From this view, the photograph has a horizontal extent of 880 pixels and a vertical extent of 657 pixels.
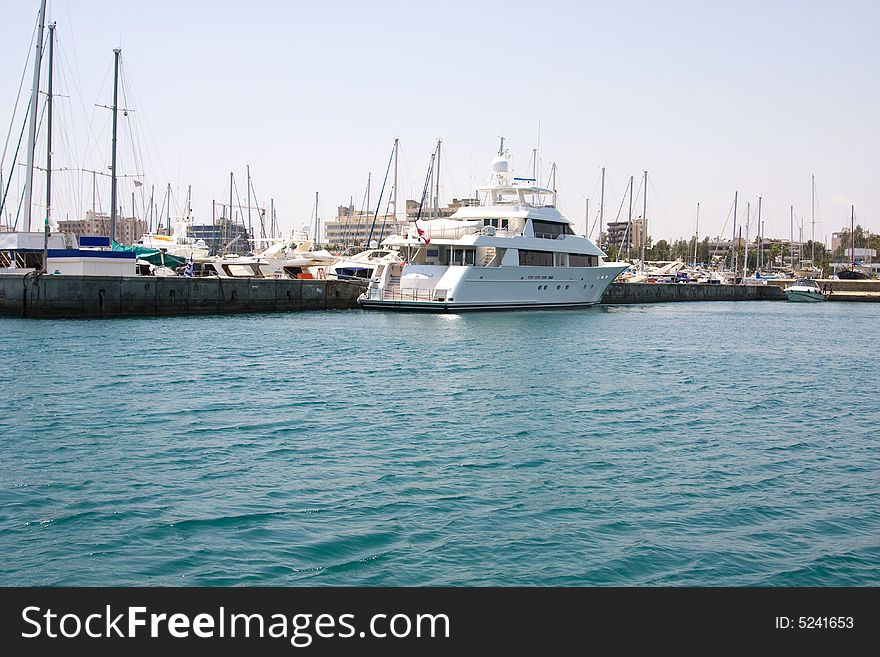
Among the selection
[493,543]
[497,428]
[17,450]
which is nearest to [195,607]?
[493,543]

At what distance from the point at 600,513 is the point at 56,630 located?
683 centimetres

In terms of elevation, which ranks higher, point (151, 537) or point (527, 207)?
point (527, 207)

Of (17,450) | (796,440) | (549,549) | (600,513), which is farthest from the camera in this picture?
(796,440)

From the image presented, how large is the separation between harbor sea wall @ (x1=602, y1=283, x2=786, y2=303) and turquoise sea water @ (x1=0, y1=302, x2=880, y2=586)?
4570cm

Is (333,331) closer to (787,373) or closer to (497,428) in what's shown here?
(787,373)

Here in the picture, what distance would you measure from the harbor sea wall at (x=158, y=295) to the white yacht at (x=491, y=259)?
4575 millimetres

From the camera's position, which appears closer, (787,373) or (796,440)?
(796,440)

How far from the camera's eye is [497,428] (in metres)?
16.6

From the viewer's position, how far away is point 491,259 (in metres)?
47.8

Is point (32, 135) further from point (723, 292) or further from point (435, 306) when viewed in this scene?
point (723, 292)

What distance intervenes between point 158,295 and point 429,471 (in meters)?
33.0

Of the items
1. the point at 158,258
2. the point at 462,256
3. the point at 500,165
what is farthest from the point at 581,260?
the point at 158,258

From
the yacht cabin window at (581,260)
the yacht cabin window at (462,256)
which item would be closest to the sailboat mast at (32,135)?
the yacht cabin window at (462,256)

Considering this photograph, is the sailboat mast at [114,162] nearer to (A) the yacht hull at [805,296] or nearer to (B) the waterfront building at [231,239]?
(B) the waterfront building at [231,239]
